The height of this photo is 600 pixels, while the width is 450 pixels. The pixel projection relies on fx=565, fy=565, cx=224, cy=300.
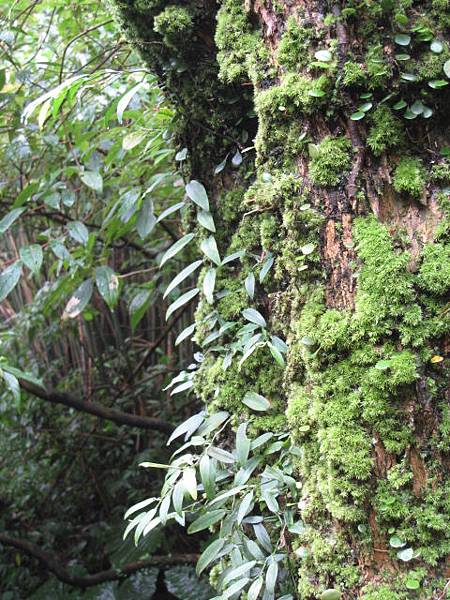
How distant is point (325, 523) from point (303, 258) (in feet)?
1.34

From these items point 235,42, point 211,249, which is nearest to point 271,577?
point 211,249

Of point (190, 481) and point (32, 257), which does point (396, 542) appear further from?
point (32, 257)

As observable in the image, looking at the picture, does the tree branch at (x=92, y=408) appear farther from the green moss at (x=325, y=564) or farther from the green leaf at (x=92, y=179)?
the green moss at (x=325, y=564)

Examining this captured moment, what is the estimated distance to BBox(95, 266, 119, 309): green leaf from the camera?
5.84ft

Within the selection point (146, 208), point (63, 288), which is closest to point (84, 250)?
point (63, 288)

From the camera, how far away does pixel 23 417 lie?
291 cm

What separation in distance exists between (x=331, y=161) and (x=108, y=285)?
3.56 feet

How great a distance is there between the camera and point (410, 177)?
33.0 inches

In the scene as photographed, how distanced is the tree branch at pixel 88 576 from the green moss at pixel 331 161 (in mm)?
1929

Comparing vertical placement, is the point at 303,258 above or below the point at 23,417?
above

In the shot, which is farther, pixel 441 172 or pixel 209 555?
pixel 209 555

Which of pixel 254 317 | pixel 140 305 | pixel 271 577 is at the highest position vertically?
pixel 254 317

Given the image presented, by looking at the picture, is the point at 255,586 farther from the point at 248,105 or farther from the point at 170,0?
the point at 170,0

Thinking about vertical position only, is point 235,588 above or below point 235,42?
below
